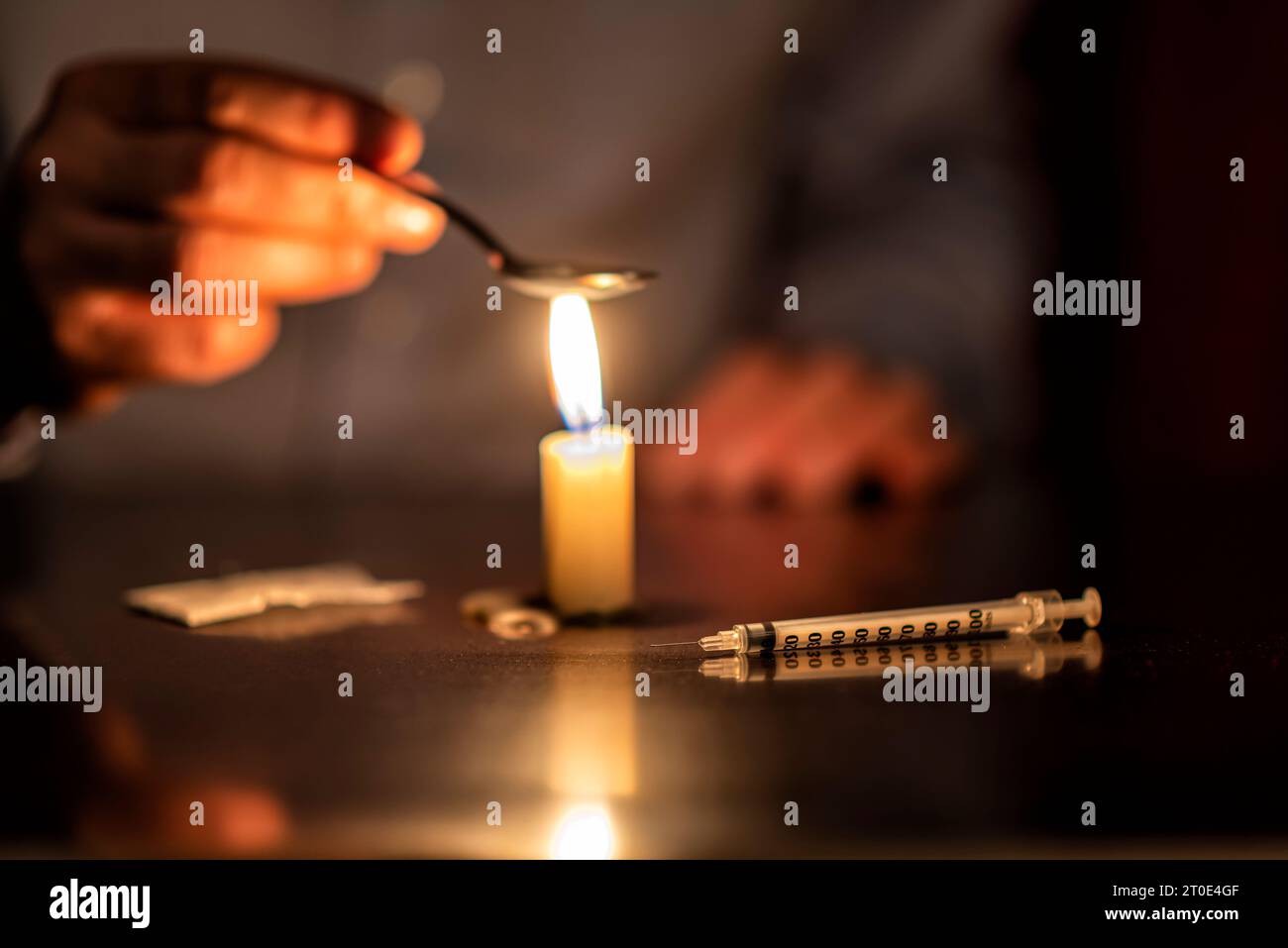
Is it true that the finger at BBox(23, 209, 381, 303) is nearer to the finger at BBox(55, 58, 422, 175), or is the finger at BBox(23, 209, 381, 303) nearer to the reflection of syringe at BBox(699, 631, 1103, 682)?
the finger at BBox(55, 58, 422, 175)

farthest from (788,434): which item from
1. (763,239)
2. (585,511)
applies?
(585,511)

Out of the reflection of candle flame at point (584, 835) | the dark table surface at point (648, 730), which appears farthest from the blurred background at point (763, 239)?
the reflection of candle flame at point (584, 835)

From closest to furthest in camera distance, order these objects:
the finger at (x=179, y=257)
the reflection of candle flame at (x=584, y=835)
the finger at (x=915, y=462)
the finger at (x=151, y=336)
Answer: the reflection of candle flame at (x=584, y=835) < the finger at (x=179, y=257) < the finger at (x=151, y=336) < the finger at (x=915, y=462)

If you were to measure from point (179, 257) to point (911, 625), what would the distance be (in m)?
0.79

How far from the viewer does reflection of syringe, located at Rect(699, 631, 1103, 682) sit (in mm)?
823

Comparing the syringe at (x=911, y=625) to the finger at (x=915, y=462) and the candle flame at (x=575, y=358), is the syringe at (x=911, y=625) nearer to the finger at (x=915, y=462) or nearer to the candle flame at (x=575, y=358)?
the candle flame at (x=575, y=358)

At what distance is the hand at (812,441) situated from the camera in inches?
60.0

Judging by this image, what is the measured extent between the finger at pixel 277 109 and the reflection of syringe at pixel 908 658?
1.87ft

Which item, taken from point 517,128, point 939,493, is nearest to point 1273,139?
point 939,493

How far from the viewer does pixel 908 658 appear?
2.77 feet

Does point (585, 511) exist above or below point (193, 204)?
below

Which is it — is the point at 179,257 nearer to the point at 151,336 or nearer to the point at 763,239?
the point at 151,336

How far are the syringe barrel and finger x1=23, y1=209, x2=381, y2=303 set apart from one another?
60 cm

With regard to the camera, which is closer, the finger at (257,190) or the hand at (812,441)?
the finger at (257,190)
